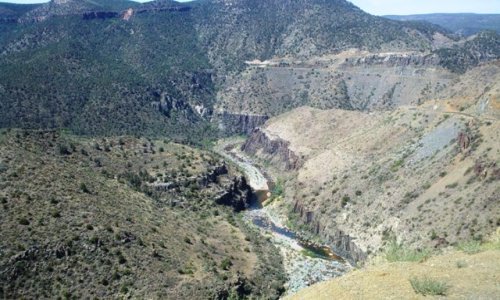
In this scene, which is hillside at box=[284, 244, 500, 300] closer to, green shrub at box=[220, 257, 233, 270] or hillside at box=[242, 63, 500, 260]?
hillside at box=[242, 63, 500, 260]

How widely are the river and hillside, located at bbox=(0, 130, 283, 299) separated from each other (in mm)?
2537

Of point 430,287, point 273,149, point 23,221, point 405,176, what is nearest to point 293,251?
point 405,176

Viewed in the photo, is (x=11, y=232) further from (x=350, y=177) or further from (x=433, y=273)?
(x=350, y=177)

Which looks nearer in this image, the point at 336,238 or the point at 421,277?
the point at 421,277

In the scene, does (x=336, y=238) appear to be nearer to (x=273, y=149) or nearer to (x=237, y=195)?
(x=237, y=195)

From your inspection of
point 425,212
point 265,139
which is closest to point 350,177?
point 425,212

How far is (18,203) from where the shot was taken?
63125 mm

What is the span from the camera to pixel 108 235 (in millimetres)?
64812

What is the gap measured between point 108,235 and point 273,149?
3299 inches

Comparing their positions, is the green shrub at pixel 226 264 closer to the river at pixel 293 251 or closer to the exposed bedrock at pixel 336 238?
the river at pixel 293 251

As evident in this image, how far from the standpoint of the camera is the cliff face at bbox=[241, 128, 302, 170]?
13050 cm

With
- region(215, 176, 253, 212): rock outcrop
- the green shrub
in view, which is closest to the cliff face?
region(215, 176, 253, 212): rock outcrop

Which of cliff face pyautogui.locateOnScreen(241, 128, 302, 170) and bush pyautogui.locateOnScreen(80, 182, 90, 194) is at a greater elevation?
bush pyautogui.locateOnScreen(80, 182, 90, 194)

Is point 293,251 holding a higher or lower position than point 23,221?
lower
